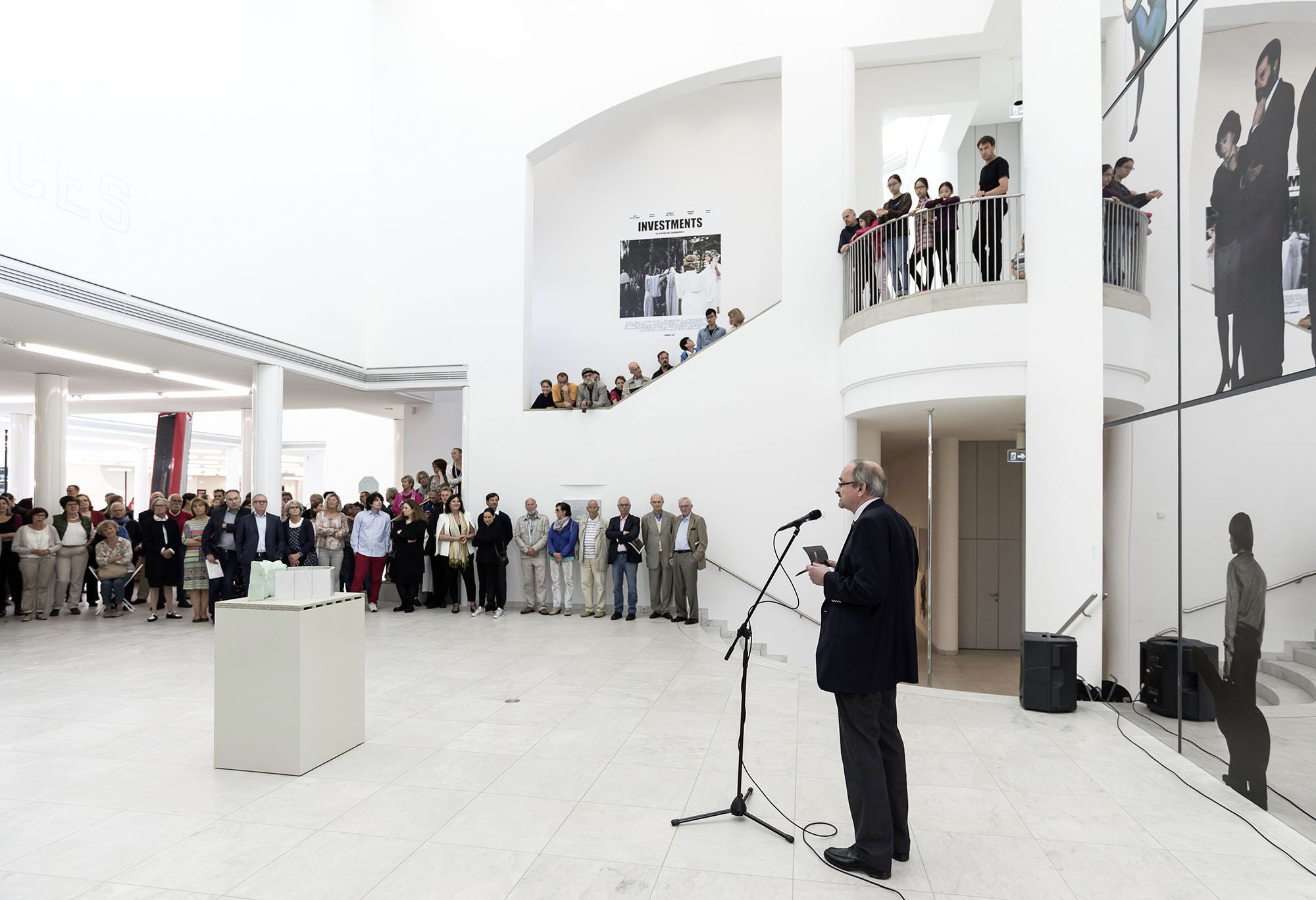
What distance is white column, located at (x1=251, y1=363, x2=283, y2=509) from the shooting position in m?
10.6

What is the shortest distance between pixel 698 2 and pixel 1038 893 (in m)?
11.9

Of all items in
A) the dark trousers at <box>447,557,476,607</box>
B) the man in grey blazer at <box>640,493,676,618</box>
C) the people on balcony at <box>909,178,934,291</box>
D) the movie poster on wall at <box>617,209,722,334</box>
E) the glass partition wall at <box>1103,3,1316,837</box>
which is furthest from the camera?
the movie poster on wall at <box>617,209,722,334</box>

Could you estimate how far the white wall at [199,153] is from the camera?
7434 mm

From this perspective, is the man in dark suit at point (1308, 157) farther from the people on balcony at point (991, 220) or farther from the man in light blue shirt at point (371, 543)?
the man in light blue shirt at point (371, 543)

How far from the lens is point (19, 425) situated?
15.1m

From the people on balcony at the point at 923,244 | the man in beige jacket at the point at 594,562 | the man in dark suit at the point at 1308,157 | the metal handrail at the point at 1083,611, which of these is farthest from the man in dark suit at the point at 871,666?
the man in beige jacket at the point at 594,562

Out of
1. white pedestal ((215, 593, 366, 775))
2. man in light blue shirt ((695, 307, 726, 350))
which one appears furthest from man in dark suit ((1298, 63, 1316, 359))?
man in light blue shirt ((695, 307, 726, 350))

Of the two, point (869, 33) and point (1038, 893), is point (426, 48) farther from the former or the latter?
point (1038, 893)

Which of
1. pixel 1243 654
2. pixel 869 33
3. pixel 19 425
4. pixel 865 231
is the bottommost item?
pixel 1243 654

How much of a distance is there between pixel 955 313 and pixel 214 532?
29.7 feet

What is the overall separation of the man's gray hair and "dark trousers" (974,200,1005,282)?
579 centimetres

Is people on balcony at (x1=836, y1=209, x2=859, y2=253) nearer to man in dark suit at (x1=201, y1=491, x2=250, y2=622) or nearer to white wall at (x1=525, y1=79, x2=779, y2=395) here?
white wall at (x1=525, y1=79, x2=779, y2=395)

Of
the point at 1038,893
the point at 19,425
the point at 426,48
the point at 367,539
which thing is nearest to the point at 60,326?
the point at 367,539

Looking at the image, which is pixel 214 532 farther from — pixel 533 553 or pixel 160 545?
pixel 533 553
